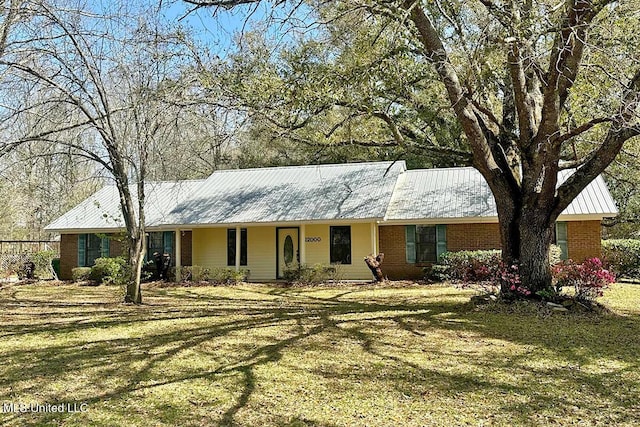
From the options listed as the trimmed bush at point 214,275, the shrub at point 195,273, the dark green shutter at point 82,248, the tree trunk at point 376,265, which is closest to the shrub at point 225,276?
the trimmed bush at point 214,275

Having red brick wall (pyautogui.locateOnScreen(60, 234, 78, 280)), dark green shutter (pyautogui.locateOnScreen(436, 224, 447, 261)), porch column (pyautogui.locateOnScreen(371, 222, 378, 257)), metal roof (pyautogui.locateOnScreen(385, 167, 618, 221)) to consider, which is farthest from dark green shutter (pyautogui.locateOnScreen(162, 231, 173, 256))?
dark green shutter (pyautogui.locateOnScreen(436, 224, 447, 261))

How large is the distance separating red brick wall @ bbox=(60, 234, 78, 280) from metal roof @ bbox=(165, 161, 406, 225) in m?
4.86

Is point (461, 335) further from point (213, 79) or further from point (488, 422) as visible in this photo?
point (213, 79)

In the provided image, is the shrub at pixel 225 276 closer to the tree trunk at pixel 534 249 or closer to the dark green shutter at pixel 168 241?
the dark green shutter at pixel 168 241

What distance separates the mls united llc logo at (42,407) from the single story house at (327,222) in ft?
39.1

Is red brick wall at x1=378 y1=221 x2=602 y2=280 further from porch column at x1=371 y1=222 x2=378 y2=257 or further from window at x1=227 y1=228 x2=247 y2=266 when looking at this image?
window at x1=227 y1=228 x2=247 y2=266

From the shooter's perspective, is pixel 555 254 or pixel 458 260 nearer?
pixel 555 254

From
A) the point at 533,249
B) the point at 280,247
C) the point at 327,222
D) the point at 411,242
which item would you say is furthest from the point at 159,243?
the point at 533,249

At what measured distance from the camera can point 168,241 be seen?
21.4 m

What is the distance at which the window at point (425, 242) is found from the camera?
18641 millimetres

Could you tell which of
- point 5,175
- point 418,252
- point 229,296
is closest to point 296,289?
point 229,296

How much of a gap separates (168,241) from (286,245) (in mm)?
4956

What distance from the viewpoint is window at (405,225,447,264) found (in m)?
18.6

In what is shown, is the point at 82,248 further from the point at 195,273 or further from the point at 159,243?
the point at 195,273
